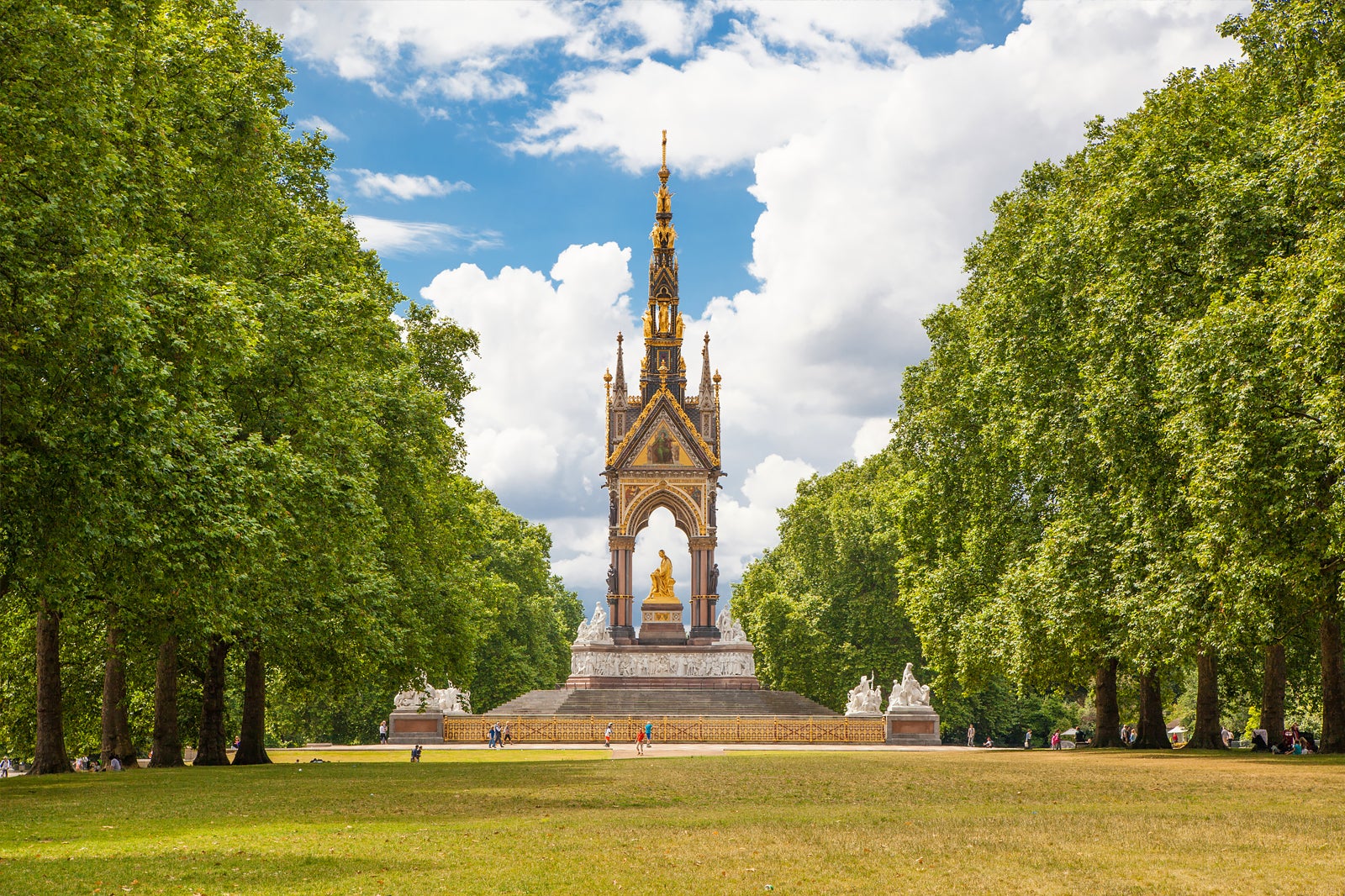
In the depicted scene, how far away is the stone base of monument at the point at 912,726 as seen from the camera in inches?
1875

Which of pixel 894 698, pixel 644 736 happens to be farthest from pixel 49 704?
pixel 894 698

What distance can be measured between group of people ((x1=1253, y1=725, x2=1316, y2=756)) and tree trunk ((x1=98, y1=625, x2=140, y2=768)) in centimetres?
2427

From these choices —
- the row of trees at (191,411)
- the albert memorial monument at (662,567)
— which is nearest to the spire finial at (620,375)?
the albert memorial monument at (662,567)

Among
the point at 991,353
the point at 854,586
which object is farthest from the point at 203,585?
the point at 854,586

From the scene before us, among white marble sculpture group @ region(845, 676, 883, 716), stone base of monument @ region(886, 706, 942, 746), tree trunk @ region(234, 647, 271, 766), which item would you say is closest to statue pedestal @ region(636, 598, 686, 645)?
white marble sculpture group @ region(845, 676, 883, 716)

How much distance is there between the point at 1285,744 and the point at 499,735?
82.1ft

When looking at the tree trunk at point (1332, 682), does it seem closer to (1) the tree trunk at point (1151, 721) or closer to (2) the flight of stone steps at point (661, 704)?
(1) the tree trunk at point (1151, 721)

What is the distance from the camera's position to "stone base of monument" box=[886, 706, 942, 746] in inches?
1875

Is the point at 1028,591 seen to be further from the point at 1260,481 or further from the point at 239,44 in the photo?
the point at 239,44

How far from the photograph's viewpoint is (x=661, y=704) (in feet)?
177

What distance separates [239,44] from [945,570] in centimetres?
2276

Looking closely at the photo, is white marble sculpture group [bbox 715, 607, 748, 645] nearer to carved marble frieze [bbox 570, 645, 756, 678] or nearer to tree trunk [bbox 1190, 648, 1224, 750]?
carved marble frieze [bbox 570, 645, 756, 678]

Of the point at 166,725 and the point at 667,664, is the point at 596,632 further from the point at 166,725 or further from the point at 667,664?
the point at 166,725

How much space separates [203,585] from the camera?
1725 centimetres
